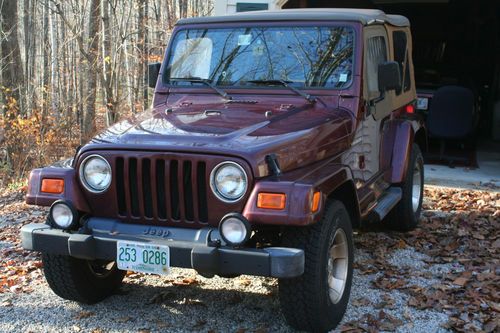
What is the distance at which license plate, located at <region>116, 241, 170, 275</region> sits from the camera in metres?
3.31

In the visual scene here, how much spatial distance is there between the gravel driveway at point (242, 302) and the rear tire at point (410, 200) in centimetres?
47

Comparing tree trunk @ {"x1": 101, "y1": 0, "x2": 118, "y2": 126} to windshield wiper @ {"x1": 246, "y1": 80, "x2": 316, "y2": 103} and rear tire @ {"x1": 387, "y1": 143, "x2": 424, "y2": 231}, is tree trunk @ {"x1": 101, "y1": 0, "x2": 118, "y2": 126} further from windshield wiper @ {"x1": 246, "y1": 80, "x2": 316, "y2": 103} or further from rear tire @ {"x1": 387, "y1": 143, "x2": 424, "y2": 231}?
windshield wiper @ {"x1": 246, "y1": 80, "x2": 316, "y2": 103}

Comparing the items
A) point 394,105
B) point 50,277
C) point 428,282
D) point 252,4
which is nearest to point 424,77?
point 252,4

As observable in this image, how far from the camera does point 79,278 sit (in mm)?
3936

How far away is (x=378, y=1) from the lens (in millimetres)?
12180

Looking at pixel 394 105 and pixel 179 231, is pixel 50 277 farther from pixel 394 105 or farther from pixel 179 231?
pixel 394 105

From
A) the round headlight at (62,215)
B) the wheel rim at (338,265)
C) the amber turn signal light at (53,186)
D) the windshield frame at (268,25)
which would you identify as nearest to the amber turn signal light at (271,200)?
the wheel rim at (338,265)

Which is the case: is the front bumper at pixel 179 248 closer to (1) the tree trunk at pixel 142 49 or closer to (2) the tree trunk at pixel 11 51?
(2) the tree trunk at pixel 11 51

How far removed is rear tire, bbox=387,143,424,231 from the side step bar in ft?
0.67

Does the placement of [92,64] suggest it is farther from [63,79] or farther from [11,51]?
[63,79]

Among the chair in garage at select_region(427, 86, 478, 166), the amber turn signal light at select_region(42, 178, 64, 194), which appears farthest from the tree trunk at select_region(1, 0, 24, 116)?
the amber turn signal light at select_region(42, 178, 64, 194)

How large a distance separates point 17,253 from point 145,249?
280 centimetres

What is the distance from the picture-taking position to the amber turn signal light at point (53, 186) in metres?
3.62

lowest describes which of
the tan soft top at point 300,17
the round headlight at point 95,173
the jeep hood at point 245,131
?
the round headlight at point 95,173
